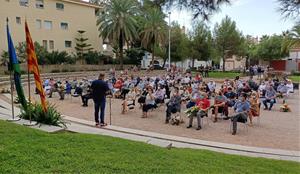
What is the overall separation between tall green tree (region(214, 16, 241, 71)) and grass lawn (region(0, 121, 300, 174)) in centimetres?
4446

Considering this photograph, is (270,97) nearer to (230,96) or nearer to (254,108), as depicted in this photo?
(230,96)

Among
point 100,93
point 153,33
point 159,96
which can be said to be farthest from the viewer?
point 153,33

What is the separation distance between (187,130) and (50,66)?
2746cm

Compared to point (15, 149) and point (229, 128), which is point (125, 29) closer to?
point (229, 128)

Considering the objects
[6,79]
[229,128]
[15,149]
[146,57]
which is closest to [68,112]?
[229,128]

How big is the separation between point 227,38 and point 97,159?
46.8 meters

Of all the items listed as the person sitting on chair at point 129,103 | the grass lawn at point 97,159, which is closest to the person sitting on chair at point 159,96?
the person sitting on chair at point 129,103

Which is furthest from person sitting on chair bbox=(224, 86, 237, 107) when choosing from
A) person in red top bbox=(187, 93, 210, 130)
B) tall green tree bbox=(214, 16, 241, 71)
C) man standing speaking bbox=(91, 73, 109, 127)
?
tall green tree bbox=(214, 16, 241, 71)

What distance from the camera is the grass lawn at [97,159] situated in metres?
4.48

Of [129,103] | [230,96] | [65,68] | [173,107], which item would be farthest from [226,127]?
[65,68]

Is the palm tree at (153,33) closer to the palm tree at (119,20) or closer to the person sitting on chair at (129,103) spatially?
the palm tree at (119,20)

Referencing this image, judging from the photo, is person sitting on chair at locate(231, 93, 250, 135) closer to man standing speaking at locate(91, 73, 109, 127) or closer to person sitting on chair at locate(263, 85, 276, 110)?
man standing speaking at locate(91, 73, 109, 127)

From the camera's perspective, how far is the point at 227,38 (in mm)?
48969

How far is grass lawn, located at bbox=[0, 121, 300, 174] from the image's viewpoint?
14.7ft
